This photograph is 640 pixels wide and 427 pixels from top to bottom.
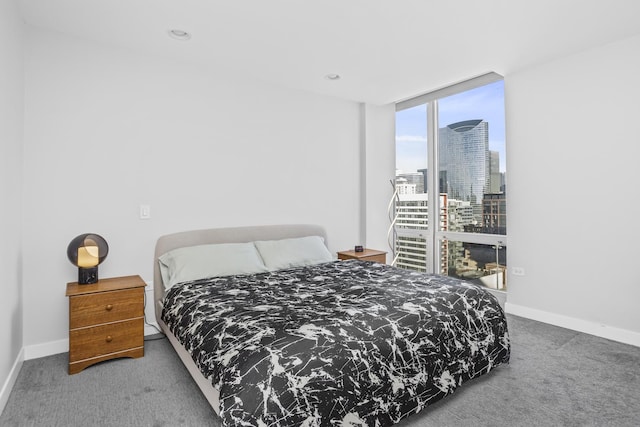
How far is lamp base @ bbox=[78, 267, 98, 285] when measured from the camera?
8.86 ft

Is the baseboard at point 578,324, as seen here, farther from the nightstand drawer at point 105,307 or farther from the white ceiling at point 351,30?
the nightstand drawer at point 105,307

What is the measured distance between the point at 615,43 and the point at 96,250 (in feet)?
15.3

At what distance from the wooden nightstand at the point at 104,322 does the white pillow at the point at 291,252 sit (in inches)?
44.3

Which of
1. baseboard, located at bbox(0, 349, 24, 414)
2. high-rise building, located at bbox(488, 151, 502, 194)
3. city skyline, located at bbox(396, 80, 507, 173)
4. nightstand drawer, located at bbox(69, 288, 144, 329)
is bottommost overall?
baseboard, located at bbox(0, 349, 24, 414)

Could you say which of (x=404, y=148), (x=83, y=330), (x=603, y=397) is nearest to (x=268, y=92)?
(x=404, y=148)

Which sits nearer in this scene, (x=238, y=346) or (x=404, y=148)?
(x=238, y=346)

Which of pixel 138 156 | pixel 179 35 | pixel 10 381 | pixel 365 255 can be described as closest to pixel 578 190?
pixel 365 255

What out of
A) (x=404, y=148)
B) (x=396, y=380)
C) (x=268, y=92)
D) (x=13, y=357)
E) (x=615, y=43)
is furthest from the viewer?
(x=404, y=148)

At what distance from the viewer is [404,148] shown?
5.08 metres

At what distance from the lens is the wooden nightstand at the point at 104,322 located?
2.46m

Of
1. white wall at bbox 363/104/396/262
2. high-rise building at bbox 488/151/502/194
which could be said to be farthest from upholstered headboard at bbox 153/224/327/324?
high-rise building at bbox 488/151/502/194

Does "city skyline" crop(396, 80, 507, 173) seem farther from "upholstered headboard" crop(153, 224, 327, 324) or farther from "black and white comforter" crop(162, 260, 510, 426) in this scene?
"black and white comforter" crop(162, 260, 510, 426)

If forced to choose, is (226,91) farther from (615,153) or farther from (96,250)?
(615,153)

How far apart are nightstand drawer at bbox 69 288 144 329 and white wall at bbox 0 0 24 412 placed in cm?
36
